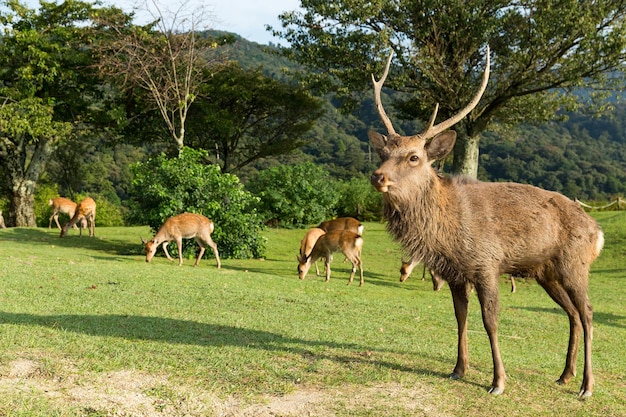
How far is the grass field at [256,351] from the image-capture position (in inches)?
164

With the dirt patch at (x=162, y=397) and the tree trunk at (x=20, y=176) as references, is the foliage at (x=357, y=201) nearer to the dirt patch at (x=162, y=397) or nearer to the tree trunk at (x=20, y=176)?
the tree trunk at (x=20, y=176)

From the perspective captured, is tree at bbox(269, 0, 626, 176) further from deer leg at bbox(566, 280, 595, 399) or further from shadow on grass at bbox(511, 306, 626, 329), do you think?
deer leg at bbox(566, 280, 595, 399)

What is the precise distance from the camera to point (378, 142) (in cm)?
521

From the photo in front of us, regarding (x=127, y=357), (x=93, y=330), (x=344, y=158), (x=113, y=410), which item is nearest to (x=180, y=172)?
(x=93, y=330)

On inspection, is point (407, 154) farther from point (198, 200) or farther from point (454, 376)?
point (198, 200)

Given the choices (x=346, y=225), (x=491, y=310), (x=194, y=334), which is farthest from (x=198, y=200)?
(x=491, y=310)

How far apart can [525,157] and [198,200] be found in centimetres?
5410

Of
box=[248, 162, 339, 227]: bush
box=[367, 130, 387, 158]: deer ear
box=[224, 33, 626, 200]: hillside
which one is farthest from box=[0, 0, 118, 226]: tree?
box=[224, 33, 626, 200]: hillside

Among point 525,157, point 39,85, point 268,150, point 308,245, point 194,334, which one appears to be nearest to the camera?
point 194,334

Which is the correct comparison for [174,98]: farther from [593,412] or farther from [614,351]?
[593,412]

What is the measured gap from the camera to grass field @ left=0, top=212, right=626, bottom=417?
4.16 metres

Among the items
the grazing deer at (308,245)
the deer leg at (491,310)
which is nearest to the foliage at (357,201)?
the grazing deer at (308,245)

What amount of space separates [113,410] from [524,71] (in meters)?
15.7

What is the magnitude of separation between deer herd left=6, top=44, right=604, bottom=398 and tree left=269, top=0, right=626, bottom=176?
11784 mm
